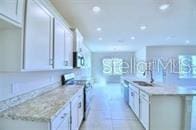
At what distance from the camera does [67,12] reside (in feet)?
15.1

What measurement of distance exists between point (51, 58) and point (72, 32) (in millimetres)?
1983

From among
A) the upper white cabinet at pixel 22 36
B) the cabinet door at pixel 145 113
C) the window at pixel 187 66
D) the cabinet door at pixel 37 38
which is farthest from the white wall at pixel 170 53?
the upper white cabinet at pixel 22 36

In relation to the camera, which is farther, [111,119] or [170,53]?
[170,53]

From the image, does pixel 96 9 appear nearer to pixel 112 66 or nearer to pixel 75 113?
pixel 75 113

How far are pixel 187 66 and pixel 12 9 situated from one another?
10.7 meters

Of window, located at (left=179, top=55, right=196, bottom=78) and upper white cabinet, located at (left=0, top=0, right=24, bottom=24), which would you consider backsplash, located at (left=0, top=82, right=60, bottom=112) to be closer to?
upper white cabinet, located at (left=0, top=0, right=24, bottom=24)

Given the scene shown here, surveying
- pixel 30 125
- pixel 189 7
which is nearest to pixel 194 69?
pixel 189 7

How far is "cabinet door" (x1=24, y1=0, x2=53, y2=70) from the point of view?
5.72 ft

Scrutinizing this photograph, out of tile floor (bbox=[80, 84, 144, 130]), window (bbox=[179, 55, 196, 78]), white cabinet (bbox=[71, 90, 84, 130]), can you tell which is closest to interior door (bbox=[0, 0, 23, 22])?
white cabinet (bbox=[71, 90, 84, 130])

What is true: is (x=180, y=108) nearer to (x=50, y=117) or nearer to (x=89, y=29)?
(x=50, y=117)

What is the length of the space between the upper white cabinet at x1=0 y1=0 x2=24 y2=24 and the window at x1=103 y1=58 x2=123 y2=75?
38.2ft

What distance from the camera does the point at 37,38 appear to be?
1.98m

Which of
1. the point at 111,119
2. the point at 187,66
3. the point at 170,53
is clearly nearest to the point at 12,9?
the point at 111,119

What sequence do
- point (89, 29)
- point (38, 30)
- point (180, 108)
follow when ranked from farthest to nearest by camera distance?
point (89, 29), point (180, 108), point (38, 30)
